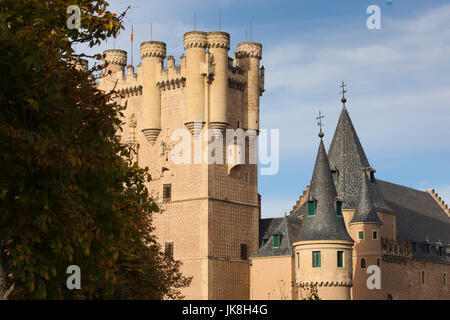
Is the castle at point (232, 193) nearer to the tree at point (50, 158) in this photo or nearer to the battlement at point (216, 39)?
the battlement at point (216, 39)

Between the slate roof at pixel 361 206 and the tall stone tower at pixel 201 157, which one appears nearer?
the tall stone tower at pixel 201 157

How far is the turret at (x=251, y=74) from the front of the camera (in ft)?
233

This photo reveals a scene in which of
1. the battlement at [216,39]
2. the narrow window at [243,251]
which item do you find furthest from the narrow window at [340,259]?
the battlement at [216,39]

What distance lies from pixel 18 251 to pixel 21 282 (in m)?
1.31

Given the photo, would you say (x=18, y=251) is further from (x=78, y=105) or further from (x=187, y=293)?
(x=187, y=293)

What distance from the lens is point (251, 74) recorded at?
2832 inches

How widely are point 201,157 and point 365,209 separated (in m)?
12.8

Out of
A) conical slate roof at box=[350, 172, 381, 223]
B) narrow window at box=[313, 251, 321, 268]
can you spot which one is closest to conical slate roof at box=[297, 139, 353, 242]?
narrow window at box=[313, 251, 321, 268]

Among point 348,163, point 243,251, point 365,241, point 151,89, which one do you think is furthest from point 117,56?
point 365,241

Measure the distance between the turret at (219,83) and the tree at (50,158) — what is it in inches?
1806

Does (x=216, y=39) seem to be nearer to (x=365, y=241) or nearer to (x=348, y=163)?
(x=348, y=163)

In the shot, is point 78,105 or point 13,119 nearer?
point 13,119

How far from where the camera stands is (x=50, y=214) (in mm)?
18828
